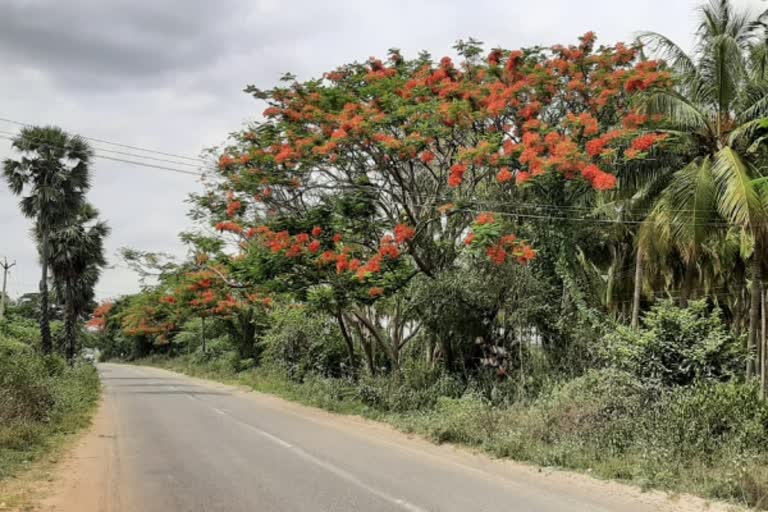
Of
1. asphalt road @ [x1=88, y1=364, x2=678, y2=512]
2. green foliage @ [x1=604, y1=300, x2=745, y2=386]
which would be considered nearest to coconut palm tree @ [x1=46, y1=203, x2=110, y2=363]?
asphalt road @ [x1=88, y1=364, x2=678, y2=512]

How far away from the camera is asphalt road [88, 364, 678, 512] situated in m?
7.27

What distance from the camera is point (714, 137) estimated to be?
14.0 meters

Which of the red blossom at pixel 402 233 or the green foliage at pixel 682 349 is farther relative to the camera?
the red blossom at pixel 402 233

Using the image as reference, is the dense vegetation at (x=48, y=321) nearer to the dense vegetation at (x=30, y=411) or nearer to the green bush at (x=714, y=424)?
the dense vegetation at (x=30, y=411)

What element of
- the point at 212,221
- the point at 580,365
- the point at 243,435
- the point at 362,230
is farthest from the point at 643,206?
the point at 212,221

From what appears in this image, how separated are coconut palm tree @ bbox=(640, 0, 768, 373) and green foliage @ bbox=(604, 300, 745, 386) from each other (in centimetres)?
231

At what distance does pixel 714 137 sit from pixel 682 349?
5.55m

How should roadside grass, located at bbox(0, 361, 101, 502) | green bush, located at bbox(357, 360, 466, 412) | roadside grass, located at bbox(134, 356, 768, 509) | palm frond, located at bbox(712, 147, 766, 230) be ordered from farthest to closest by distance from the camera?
1. green bush, located at bbox(357, 360, 466, 412)
2. palm frond, located at bbox(712, 147, 766, 230)
3. roadside grass, located at bbox(0, 361, 101, 502)
4. roadside grass, located at bbox(134, 356, 768, 509)

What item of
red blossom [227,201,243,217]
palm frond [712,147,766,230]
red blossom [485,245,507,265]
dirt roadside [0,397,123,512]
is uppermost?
red blossom [227,201,243,217]

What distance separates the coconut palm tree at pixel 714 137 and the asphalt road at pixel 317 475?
6.76 m

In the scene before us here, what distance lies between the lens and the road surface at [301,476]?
728 centimetres

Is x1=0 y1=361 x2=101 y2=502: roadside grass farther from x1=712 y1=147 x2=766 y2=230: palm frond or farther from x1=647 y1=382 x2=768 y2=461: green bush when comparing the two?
x1=712 y1=147 x2=766 y2=230: palm frond

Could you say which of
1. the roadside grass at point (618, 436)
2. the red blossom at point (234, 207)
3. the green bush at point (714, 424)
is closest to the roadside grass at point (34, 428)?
the red blossom at point (234, 207)

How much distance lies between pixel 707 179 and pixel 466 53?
6527 mm
